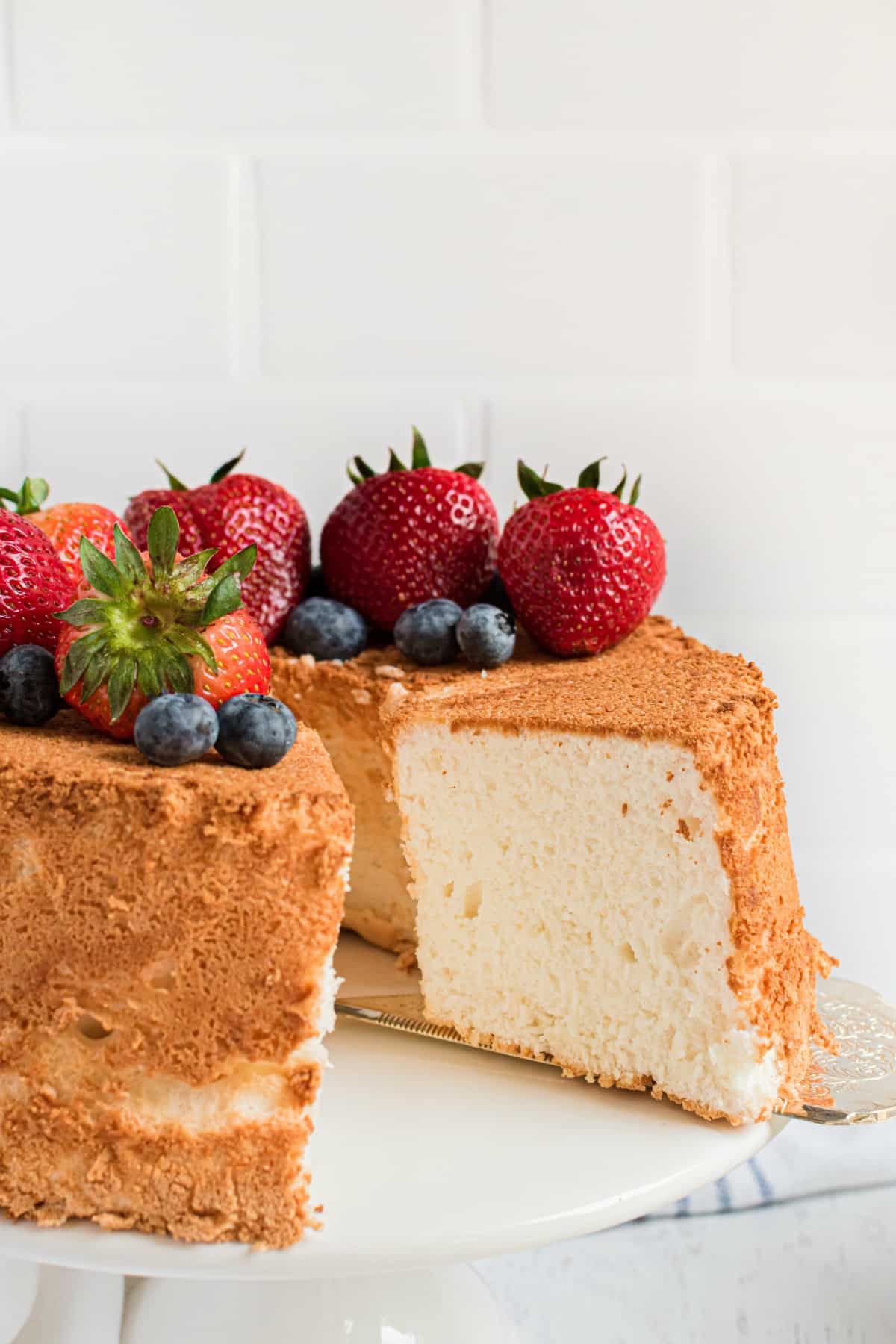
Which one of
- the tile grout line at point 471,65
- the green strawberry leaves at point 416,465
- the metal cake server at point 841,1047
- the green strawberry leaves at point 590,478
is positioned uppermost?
the tile grout line at point 471,65

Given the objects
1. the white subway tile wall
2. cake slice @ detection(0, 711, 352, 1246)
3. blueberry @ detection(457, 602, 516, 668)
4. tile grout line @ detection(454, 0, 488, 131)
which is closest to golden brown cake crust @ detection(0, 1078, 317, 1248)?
cake slice @ detection(0, 711, 352, 1246)

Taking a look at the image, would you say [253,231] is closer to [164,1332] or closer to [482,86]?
[482,86]

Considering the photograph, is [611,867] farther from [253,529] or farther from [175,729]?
[253,529]

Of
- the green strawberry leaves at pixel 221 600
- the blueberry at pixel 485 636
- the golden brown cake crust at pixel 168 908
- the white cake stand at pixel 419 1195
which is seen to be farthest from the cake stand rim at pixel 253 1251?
the blueberry at pixel 485 636

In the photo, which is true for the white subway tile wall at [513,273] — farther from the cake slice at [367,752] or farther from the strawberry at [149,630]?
the strawberry at [149,630]

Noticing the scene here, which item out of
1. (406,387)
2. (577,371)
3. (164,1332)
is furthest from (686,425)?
(164,1332)

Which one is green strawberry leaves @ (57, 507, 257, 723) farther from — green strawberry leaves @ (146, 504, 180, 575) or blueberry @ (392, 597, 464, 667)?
blueberry @ (392, 597, 464, 667)

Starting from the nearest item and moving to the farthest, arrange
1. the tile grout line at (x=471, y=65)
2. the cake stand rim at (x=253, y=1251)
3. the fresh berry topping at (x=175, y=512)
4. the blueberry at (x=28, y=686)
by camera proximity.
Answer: the cake stand rim at (x=253, y=1251), the blueberry at (x=28, y=686), the fresh berry topping at (x=175, y=512), the tile grout line at (x=471, y=65)
